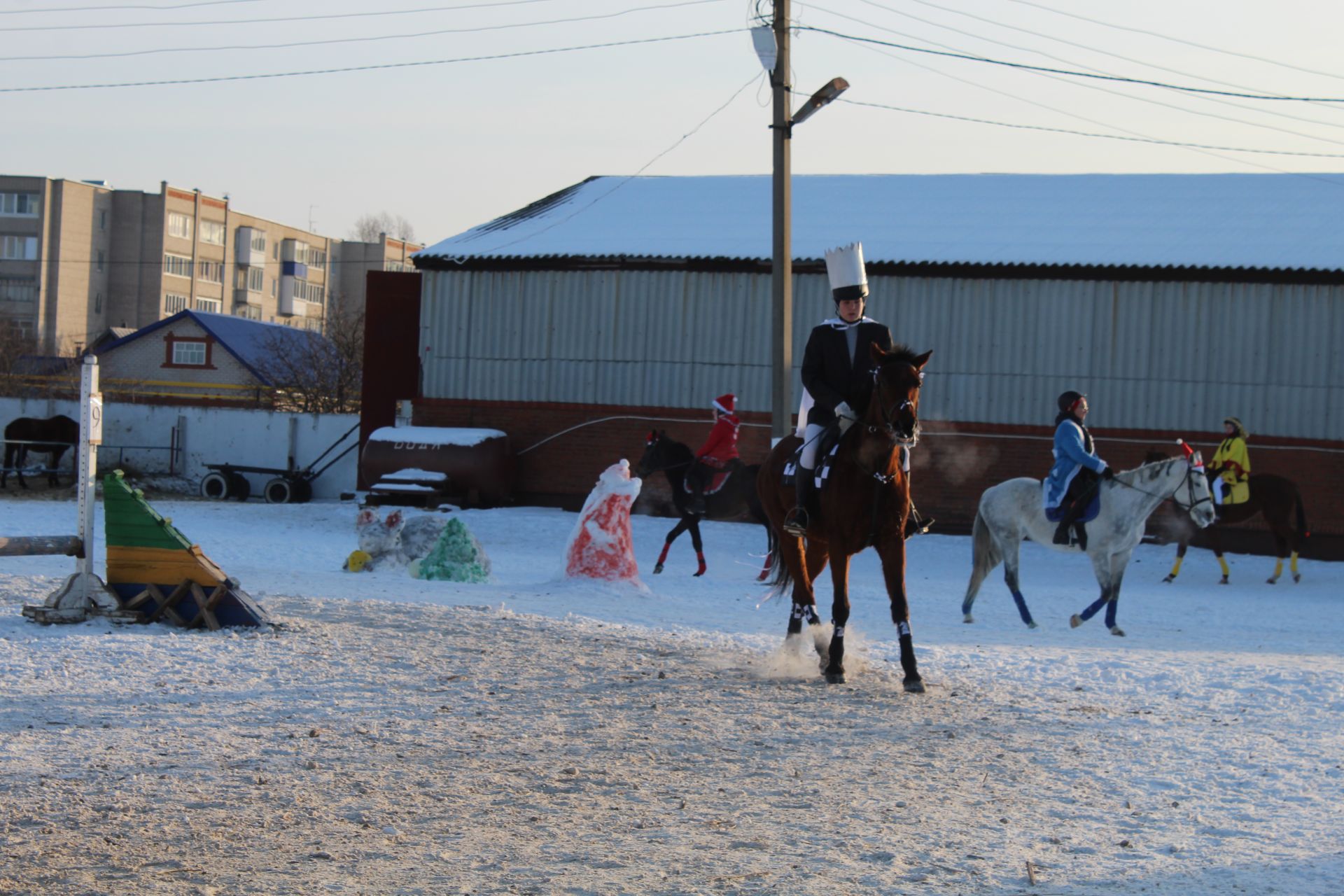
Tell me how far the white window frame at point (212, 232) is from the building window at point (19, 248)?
12.9 meters

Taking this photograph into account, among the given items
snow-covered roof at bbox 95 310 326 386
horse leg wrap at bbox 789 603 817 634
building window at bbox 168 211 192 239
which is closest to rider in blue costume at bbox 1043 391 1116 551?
horse leg wrap at bbox 789 603 817 634

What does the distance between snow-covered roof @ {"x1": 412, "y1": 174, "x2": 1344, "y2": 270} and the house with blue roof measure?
33.6 meters

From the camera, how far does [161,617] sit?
10.5 m

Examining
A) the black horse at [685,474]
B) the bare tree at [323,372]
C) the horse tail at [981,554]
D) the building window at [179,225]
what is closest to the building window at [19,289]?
the building window at [179,225]

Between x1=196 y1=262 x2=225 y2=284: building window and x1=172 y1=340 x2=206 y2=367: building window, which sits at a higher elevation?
x1=196 y1=262 x2=225 y2=284: building window

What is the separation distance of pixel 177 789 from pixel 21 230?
4143 inches

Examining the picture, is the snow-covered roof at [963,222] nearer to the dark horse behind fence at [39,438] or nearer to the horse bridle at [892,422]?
the dark horse behind fence at [39,438]

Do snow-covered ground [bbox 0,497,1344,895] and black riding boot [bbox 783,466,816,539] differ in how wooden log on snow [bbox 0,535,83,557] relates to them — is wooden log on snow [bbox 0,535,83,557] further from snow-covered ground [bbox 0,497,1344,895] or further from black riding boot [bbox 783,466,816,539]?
black riding boot [bbox 783,466,816,539]

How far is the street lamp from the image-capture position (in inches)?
787

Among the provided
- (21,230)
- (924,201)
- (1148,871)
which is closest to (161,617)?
(1148,871)

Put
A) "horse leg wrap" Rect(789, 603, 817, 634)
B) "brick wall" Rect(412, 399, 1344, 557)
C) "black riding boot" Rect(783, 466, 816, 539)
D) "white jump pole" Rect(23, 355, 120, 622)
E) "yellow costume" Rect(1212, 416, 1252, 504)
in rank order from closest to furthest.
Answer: "black riding boot" Rect(783, 466, 816, 539) → "white jump pole" Rect(23, 355, 120, 622) → "horse leg wrap" Rect(789, 603, 817, 634) → "yellow costume" Rect(1212, 416, 1252, 504) → "brick wall" Rect(412, 399, 1344, 557)

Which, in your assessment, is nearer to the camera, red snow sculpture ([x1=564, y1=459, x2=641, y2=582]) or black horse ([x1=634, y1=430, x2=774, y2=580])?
red snow sculpture ([x1=564, y1=459, x2=641, y2=582])

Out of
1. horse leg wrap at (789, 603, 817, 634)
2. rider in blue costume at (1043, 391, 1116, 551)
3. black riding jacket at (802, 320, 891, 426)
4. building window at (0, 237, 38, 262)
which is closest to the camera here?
black riding jacket at (802, 320, 891, 426)

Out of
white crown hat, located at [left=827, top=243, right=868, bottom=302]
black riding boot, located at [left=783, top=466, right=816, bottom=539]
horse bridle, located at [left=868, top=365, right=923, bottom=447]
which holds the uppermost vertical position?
white crown hat, located at [left=827, top=243, right=868, bottom=302]
